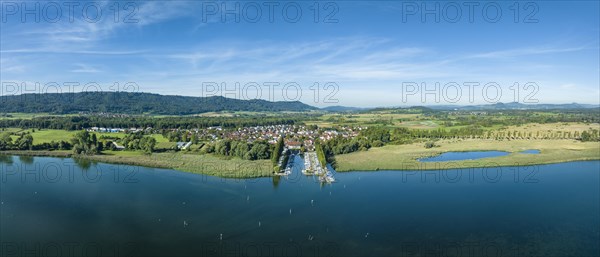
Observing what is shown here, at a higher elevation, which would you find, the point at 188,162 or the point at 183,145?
the point at 183,145

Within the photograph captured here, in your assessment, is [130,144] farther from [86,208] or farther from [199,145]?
[86,208]

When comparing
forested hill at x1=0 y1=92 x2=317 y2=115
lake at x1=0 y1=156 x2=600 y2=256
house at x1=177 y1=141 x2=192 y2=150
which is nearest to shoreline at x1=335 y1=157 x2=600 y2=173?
lake at x1=0 y1=156 x2=600 y2=256

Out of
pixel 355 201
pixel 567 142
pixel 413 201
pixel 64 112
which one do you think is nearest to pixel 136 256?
pixel 355 201

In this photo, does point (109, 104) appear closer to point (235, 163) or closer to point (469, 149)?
point (235, 163)

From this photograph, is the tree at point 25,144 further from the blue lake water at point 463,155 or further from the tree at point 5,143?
the blue lake water at point 463,155

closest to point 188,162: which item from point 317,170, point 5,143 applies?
point 317,170

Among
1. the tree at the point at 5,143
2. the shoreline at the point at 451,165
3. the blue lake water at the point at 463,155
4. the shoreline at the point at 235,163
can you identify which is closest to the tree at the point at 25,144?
the tree at the point at 5,143

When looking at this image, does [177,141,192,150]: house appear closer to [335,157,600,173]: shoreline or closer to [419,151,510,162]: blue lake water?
[335,157,600,173]: shoreline
